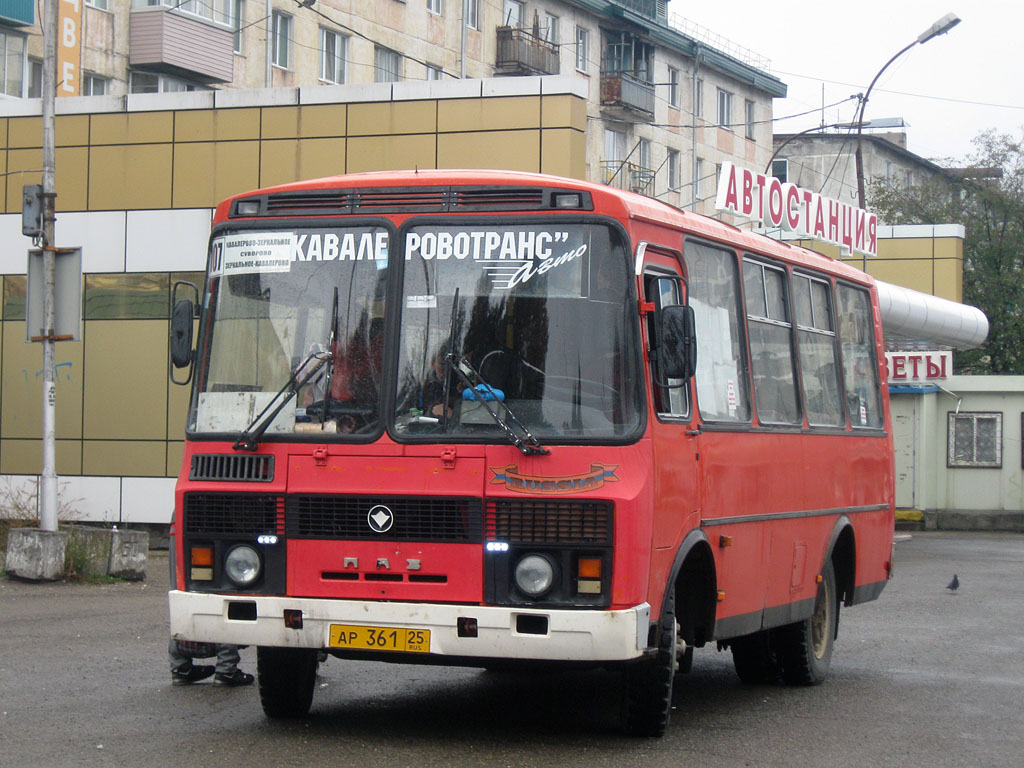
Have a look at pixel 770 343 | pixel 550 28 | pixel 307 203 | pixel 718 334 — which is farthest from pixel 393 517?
pixel 550 28

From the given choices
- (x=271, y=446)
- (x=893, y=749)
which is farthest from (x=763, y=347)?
(x=271, y=446)

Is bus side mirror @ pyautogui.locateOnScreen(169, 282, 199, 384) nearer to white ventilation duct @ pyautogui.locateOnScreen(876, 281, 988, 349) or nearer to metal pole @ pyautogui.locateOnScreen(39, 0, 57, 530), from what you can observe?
metal pole @ pyautogui.locateOnScreen(39, 0, 57, 530)

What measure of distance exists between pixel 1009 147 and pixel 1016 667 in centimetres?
3920

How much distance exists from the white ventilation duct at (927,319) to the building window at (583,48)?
2075 centimetres

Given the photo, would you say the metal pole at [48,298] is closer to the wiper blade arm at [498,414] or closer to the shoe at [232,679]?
the shoe at [232,679]

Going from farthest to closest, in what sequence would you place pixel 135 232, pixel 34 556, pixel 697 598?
pixel 135 232 < pixel 34 556 < pixel 697 598

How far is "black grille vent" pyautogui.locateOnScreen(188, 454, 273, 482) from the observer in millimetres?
7854

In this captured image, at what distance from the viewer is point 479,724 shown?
8.78 metres

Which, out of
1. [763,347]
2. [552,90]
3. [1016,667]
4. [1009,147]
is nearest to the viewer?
[763,347]

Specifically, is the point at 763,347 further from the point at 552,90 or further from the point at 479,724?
the point at 552,90

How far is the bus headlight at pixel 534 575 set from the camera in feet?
24.4

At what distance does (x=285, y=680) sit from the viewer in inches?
339

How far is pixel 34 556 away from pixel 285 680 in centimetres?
880

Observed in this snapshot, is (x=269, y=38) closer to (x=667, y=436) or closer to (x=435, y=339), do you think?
(x=435, y=339)
